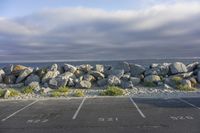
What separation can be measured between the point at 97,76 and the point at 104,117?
49.6 feet

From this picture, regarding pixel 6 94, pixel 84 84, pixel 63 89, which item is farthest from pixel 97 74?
pixel 6 94

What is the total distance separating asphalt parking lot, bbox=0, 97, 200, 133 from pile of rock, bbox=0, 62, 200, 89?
7288 millimetres

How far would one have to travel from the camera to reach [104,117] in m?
15.4

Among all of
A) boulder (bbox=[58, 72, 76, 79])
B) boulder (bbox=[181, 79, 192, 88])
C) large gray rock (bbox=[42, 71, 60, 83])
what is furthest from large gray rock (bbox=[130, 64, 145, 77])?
large gray rock (bbox=[42, 71, 60, 83])

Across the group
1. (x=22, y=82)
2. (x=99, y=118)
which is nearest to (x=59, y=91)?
(x=22, y=82)

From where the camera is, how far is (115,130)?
12.7 metres

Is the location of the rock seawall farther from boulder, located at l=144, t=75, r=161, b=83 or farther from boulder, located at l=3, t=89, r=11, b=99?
boulder, located at l=3, t=89, r=11, b=99

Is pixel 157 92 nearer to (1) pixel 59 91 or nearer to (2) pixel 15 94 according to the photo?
(1) pixel 59 91

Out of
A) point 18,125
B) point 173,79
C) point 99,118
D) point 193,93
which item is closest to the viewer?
point 18,125

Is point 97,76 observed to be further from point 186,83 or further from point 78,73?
point 186,83

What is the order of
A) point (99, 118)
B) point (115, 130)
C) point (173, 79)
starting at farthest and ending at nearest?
point (173, 79), point (99, 118), point (115, 130)

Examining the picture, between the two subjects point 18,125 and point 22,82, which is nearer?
point 18,125

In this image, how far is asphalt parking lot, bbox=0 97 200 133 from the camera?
13.0m

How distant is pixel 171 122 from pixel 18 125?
5.82 m
